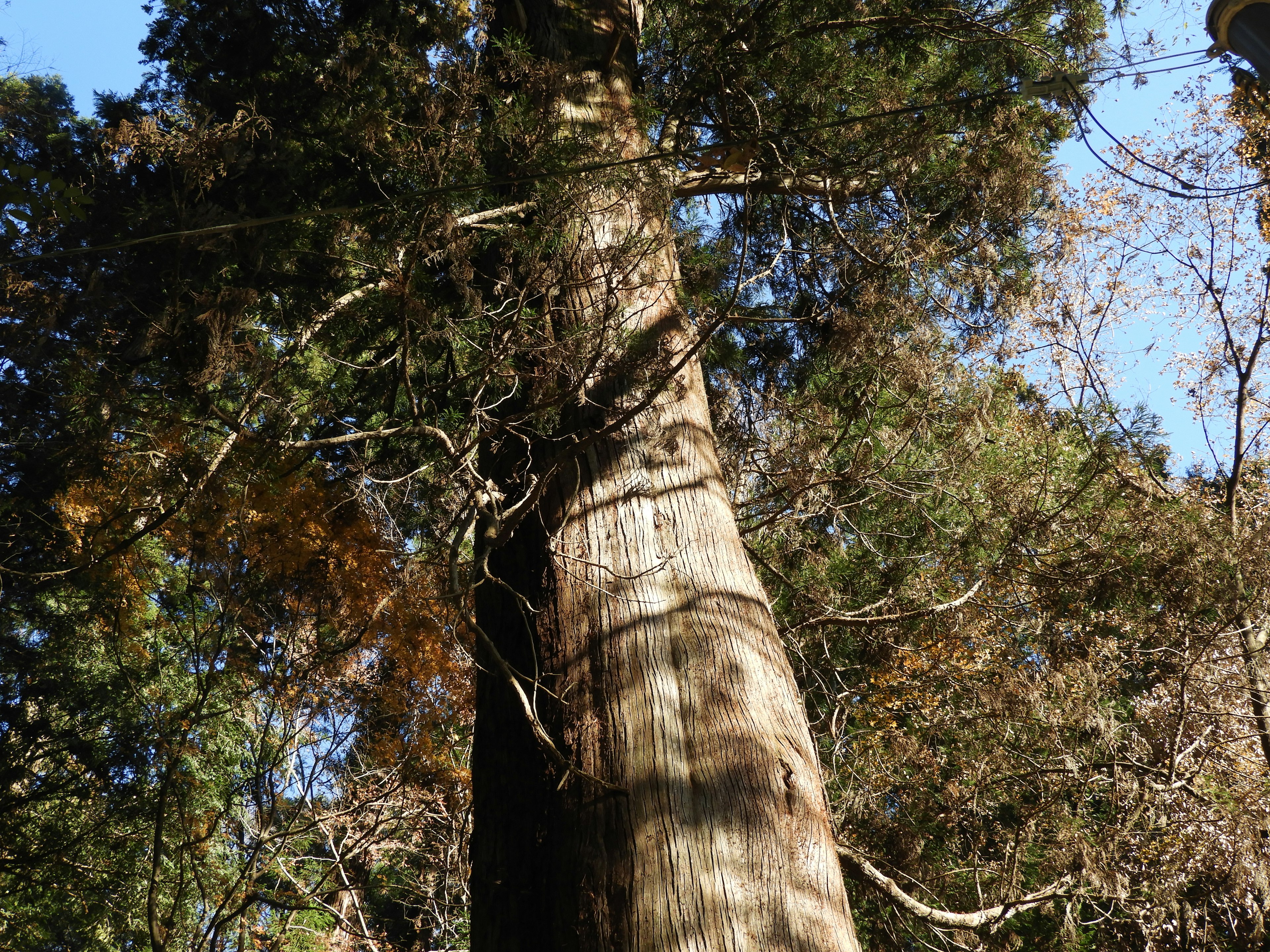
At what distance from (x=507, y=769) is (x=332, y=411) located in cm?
214

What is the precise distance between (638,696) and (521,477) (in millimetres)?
1180

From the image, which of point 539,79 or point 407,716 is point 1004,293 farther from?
point 407,716

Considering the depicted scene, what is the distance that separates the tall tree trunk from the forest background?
143 millimetres

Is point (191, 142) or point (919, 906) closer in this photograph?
point (191, 142)

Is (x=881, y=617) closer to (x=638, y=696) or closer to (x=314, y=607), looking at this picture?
(x=638, y=696)

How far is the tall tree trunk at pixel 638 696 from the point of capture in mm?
2082

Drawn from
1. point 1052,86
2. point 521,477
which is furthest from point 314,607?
point 1052,86

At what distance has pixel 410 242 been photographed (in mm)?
3098

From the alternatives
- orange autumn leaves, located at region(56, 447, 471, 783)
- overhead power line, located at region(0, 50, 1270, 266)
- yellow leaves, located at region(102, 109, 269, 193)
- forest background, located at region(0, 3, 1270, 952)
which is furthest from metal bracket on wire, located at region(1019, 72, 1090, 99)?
orange autumn leaves, located at region(56, 447, 471, 783)

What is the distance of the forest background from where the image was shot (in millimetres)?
3488

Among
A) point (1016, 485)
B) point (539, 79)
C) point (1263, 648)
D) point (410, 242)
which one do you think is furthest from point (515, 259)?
point (1263, 648)

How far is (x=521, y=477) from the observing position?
3309 millimetres

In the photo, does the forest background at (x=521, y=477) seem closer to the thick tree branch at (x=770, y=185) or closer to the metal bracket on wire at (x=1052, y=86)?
the thick tree branch at (x=770, y=185)

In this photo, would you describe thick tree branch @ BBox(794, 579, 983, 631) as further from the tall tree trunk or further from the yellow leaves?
the yellow leaves
